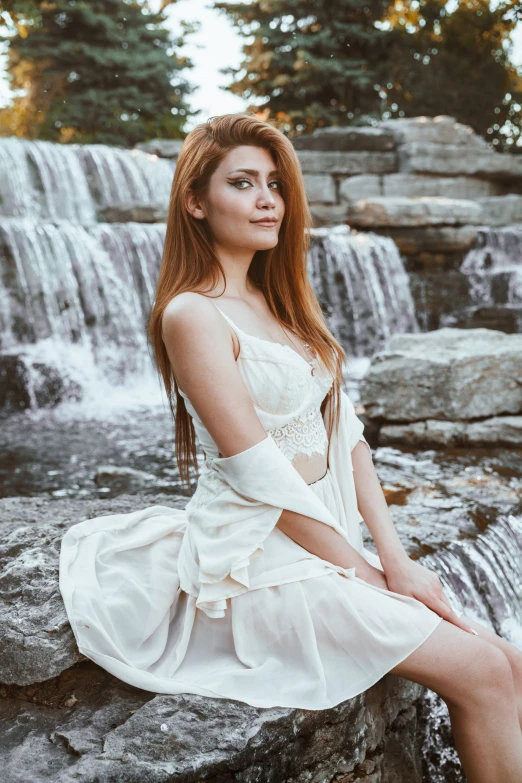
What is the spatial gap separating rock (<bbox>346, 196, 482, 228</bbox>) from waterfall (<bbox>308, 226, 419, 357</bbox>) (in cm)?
72

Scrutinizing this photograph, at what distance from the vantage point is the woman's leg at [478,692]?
1557mm

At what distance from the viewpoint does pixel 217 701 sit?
5.09ft

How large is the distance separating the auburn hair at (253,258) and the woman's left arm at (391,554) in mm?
159

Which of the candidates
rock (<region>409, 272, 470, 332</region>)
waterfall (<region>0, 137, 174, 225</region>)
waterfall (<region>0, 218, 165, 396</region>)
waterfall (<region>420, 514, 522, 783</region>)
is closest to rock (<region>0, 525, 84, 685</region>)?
waterfall (<region>420, 514, 522, 783</region>)

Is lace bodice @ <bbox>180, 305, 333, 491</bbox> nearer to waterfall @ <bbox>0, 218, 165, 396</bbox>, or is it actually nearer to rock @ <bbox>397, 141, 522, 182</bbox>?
waterfall @ <bbox>0, 218, 165, 396</bbox>

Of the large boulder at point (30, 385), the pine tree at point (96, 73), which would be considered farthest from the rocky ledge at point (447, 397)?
the pine tree at point (96, 73)

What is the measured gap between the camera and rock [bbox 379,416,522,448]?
452cm

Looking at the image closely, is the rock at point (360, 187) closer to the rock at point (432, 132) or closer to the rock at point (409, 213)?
the rock at point (432, 132)

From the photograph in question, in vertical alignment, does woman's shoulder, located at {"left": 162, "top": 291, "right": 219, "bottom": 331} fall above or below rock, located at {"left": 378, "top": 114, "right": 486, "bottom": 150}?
below

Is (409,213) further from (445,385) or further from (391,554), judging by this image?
(391,554)

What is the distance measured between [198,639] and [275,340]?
31.1 inches

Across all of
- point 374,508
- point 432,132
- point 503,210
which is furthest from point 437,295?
point 374,508

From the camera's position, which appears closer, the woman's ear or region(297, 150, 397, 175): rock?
the woman's ear

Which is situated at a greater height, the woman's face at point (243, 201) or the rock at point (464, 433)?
the woman's face at point (243, 201)
